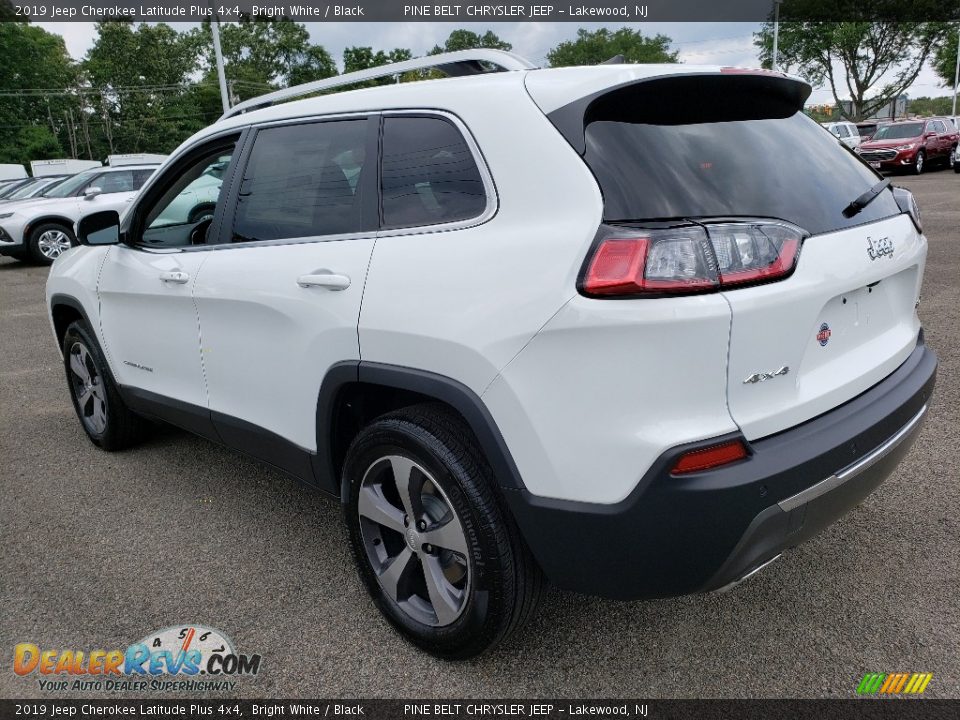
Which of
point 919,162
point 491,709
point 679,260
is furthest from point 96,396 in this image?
point 919,162

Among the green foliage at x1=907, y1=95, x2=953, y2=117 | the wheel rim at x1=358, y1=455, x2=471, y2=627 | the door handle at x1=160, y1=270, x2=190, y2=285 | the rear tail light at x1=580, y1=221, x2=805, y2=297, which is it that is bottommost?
the green foliage at x1=907, y1=95, x2=953, y2=117

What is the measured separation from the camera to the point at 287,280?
8.47ft

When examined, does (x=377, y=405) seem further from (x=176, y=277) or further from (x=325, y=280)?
(x=176, y=277)

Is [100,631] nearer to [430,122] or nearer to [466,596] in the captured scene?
[466,596]

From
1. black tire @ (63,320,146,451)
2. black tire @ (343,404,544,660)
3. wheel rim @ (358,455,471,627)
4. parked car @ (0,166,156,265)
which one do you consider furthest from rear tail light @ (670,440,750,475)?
parked car @ (0,166,156,265)

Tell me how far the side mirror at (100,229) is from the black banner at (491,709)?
2189 millimetres

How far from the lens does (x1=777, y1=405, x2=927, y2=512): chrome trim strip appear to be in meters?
1.87

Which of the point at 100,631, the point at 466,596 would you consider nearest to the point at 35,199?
the point at 100,631

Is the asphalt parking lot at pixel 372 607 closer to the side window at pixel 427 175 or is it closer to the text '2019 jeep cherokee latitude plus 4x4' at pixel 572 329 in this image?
the text '2019 jeep cherokee latitude plus 4x4' at pixel 572 329

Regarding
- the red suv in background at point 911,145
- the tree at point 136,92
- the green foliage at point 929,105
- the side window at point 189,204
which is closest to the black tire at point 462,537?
the side window at point 189,204

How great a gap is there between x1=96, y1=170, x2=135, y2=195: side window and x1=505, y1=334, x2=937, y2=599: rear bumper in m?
13.6

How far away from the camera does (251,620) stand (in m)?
2.64

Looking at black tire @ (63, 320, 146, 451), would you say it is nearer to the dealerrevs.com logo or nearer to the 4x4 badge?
the dealerrevs.com logo

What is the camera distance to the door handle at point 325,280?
2.36 m
